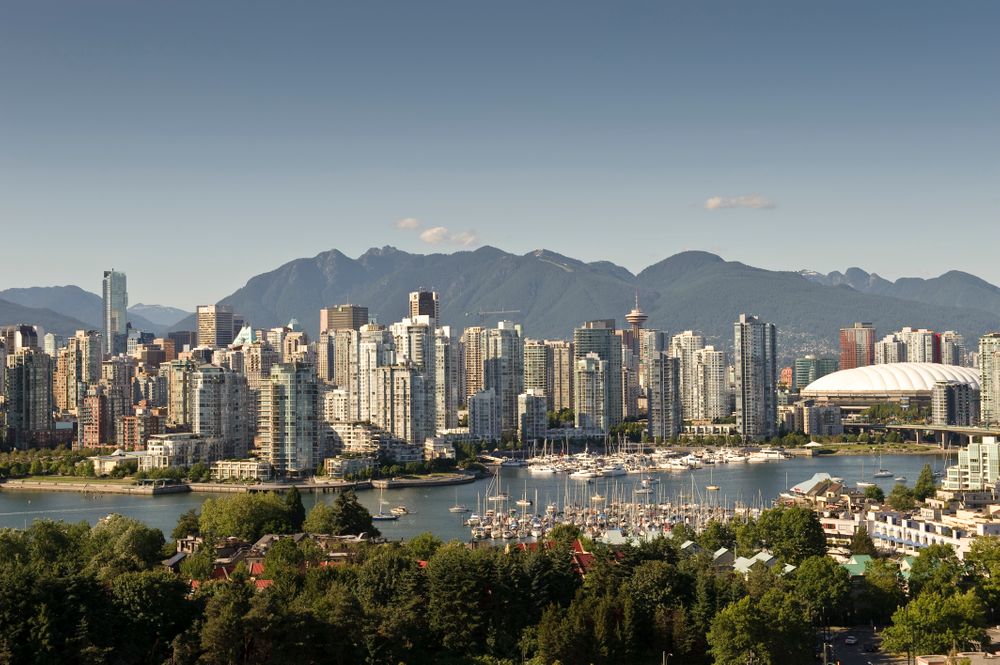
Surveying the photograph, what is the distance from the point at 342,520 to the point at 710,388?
23619 millimetres

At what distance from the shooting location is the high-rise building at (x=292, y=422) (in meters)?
22.3

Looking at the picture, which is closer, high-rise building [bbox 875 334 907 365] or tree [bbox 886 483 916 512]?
tree [bbox 886 483 916 512]

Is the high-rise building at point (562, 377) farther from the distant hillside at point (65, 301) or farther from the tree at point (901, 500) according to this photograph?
the distant hillside at point (65, 301)

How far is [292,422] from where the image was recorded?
883 inches

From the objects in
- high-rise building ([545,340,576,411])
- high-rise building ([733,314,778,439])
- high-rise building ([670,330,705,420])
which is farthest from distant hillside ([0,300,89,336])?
high-rise building ([733,314,778,439])

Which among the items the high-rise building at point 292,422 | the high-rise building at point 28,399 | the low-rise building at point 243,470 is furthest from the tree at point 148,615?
the high-rise building at point 28,399

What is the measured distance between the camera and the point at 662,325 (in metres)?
100

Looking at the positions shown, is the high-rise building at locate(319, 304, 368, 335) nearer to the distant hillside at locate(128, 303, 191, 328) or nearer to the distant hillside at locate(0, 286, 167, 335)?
the distant hillside at locate(0, 286, 167, 335)

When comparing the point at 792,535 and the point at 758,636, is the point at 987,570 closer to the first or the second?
the point at 792,535

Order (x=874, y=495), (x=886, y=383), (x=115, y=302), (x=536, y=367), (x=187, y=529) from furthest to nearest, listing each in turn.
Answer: (x=115, y=302)
(x=886, y=383)
(x=536, y=367)
(x=874, y=495)
(x=187, y=529)

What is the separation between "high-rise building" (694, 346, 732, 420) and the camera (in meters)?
35.3

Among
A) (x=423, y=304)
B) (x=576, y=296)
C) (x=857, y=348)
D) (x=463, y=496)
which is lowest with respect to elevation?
(x=463, y=496)

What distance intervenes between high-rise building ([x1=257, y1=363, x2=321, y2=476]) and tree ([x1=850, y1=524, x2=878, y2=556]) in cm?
1203

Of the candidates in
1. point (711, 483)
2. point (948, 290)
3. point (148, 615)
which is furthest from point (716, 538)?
point (948, 290)
